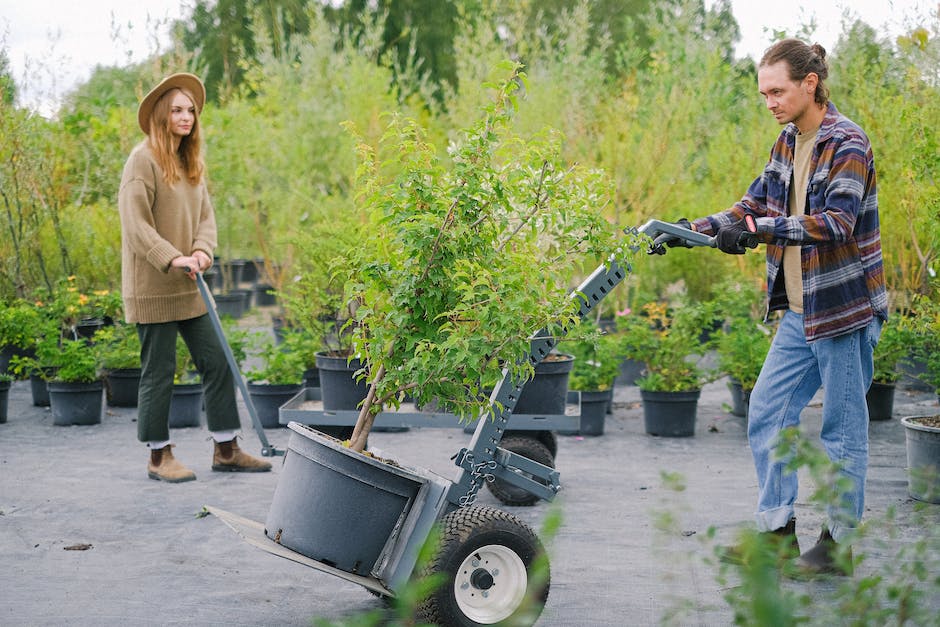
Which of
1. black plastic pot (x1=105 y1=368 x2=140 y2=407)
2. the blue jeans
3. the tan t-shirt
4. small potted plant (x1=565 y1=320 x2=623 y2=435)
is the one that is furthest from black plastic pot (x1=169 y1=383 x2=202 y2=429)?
the tan t-shirt

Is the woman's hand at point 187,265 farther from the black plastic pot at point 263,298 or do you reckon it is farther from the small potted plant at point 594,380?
the black plastic pot at point 263,298

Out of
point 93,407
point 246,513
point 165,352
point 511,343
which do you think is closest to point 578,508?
point 246,513

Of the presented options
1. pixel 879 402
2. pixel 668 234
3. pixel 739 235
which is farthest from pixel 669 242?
pixel 879 402

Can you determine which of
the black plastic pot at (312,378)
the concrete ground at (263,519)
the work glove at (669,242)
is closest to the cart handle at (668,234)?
the work glove at (669,242)

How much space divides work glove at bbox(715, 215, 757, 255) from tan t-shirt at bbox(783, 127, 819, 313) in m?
0.32

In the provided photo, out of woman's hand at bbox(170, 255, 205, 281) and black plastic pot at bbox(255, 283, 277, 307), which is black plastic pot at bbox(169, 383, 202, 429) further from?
black plastic pot at bbox(255, 283, 277, 307)

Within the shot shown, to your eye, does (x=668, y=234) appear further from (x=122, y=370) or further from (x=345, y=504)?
(x=122, y=370)

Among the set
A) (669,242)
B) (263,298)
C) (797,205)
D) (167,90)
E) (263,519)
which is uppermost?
(167,90)

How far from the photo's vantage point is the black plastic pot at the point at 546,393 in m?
4.79

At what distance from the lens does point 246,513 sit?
449 centimetres

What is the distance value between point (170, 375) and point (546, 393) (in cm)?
186

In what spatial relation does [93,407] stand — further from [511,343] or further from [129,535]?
[511,343]

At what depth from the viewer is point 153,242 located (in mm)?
4902

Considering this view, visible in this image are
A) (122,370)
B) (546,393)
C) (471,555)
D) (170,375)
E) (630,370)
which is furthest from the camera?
(630,370)
